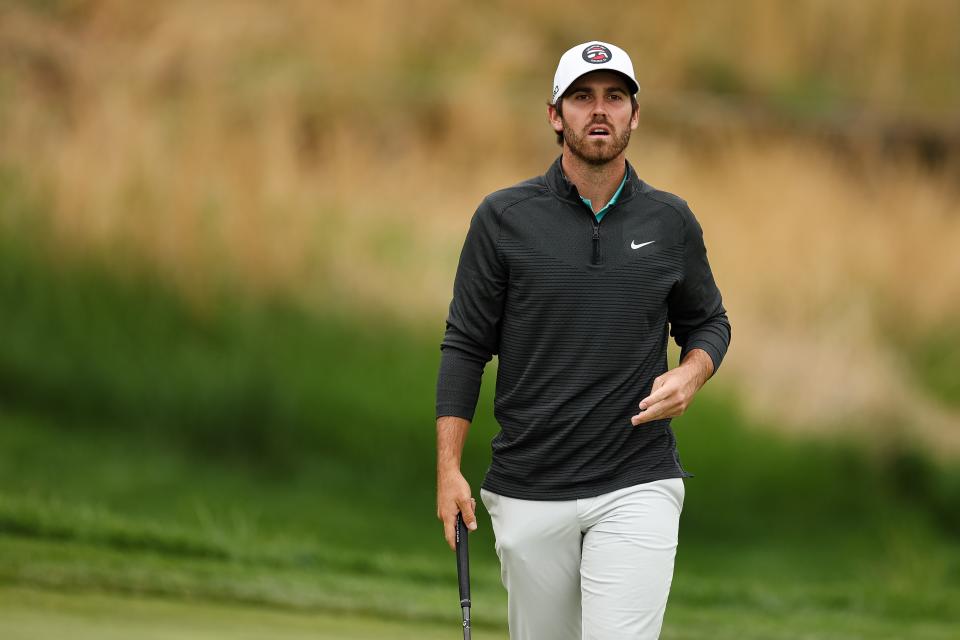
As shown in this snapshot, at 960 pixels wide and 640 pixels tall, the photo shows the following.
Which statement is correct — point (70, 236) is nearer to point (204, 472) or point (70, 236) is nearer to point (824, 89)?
point (204, 472)

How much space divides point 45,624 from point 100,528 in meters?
2.33

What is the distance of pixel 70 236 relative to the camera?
9.66m

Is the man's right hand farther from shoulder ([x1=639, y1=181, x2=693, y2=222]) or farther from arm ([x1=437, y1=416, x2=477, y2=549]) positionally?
shoulder ([x1=639, y1=181, x2=693, y2=222])

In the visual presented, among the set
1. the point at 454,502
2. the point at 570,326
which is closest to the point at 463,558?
the point at 454,502

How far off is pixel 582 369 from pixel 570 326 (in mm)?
101

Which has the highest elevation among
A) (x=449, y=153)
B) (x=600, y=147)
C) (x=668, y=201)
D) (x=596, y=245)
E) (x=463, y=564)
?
(x=449, y=153)

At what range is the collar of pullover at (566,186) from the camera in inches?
133

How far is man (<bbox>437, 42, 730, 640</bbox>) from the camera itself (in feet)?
10.8

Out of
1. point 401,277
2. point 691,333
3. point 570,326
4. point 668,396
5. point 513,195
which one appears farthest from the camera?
point 401,277

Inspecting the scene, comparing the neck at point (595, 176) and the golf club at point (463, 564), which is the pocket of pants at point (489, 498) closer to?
the golf club at point (463, 564)

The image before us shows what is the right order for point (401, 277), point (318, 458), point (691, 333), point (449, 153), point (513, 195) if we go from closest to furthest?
point (513, 195)
point (691, 333)
point (318, 458)
point (401, 277)
point (449, 153)

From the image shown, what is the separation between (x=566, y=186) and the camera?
134 inches

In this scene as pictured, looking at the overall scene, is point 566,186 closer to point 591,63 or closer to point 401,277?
point 591,63

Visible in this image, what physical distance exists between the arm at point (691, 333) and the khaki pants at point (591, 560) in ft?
0.72
